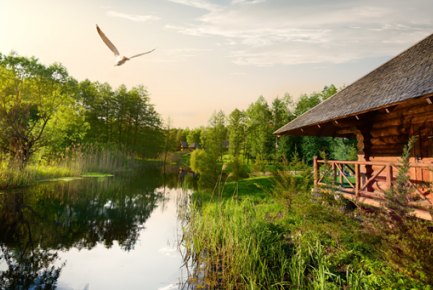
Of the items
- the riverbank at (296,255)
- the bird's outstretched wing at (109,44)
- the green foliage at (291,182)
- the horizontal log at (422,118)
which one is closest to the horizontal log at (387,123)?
the horizontal log at (422,118)

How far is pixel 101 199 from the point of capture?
11391 millimetres

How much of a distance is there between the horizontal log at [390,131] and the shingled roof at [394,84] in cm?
135

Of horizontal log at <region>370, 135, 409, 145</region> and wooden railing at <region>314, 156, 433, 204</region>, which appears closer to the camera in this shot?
wooden railing at <region>314, 156, 433, 204</region>

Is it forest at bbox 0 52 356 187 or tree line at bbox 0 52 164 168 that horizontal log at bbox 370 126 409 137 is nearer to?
forest at bbox 0 52 356 187

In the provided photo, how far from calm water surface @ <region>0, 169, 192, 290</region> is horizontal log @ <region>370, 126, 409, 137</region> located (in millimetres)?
6825

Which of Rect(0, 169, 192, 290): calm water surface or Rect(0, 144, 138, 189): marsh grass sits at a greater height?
Rect(0, 144, 138, 189): marsh grass

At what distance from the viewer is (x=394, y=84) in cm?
602

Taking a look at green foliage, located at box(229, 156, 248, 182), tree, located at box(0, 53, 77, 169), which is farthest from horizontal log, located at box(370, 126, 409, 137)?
tree, located at box(0, 53, 77, 169)

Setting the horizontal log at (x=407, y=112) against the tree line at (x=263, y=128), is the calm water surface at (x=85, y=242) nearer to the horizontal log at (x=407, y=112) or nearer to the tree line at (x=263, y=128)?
the horizontal log at (x=407, y=112)

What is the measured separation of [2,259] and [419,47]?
38.8 feet

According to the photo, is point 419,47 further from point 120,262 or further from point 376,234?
point 120,262

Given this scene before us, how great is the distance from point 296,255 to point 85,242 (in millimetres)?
5387

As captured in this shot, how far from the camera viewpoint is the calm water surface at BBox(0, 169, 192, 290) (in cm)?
477

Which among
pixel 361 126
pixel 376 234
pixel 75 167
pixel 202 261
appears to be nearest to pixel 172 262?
pixel 202 261
